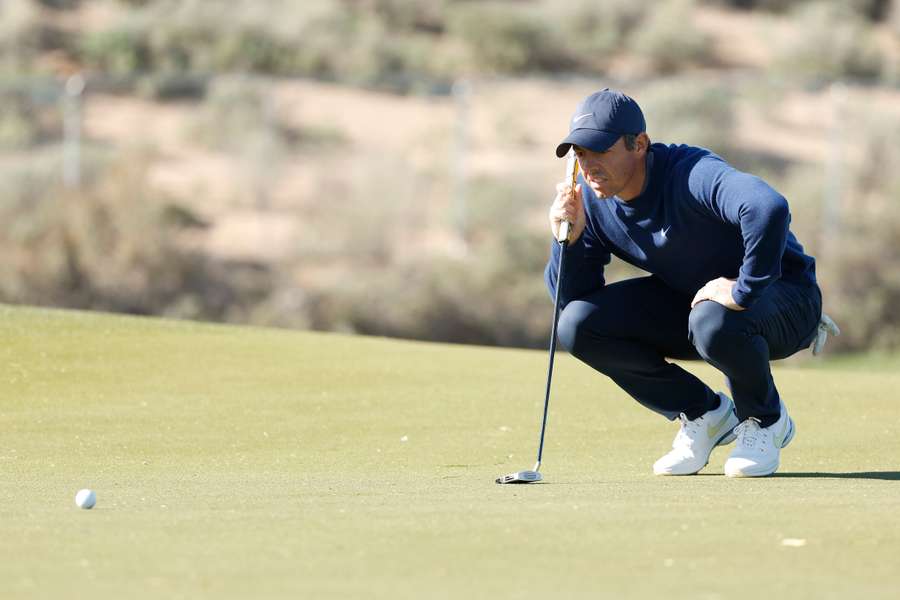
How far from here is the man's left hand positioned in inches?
226

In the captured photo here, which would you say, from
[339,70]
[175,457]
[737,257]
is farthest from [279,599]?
[339,70]

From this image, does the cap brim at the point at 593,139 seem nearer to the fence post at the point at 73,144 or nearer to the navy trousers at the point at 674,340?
the navy trousers at the point at 674,340

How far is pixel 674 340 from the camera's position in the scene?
6.37 meters

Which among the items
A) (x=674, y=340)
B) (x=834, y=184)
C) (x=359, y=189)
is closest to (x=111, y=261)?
(x=359, y=189)

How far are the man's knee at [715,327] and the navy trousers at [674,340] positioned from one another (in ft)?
0.04

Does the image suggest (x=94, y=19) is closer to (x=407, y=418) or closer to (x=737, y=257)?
(x=407, y=418)

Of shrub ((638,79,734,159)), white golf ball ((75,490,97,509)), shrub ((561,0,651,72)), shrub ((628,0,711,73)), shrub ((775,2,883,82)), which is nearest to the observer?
white golf ball ((75,490,97,509))

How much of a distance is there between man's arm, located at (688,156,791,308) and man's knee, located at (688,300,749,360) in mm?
109

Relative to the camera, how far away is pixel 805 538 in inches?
167

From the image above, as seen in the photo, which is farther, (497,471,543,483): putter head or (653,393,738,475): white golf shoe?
(653,393,738,475): white golf shoe

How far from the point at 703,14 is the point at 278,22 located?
35.5ft

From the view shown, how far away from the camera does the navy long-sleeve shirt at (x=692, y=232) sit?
5.55 metres

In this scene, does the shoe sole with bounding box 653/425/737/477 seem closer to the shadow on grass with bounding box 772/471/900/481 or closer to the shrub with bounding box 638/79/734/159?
the shadow on grass with bounding box 772/471/900/481

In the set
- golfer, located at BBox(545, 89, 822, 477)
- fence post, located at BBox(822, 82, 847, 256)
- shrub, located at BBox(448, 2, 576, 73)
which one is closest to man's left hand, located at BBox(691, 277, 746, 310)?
golfer, located at BBox(545, 89, 822, 477)
